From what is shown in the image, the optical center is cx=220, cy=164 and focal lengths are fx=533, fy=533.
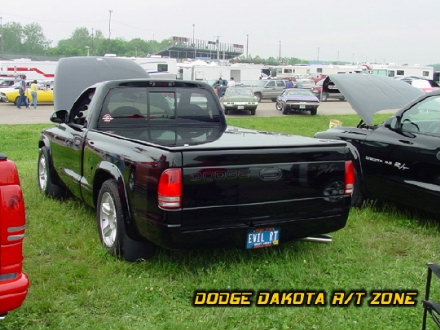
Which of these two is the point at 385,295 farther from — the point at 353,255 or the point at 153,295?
the point at 153,295

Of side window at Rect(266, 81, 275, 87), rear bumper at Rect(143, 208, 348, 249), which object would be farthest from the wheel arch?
side window at Rect(266, 81, 275, 87)

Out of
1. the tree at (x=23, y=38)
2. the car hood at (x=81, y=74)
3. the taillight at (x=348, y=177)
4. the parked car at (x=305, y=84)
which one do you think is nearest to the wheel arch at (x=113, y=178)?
the taillight at (x=348, y=177)

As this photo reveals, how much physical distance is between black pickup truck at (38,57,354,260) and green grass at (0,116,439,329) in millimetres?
303

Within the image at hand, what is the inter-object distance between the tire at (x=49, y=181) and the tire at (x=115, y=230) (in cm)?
200

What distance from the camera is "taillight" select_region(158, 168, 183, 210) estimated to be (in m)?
4.02

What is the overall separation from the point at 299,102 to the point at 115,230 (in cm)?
2116

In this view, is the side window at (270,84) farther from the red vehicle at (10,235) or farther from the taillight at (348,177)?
the red vehicle at (10,235)

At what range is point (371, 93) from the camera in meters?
7.02

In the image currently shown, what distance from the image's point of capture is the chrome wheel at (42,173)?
7.22 metres

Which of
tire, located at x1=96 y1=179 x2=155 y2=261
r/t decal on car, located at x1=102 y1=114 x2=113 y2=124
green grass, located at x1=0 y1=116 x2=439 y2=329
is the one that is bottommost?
green grass, located at x1=0 y1=116 x2=439 y2=329

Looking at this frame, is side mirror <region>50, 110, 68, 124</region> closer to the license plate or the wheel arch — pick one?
the wheel arch

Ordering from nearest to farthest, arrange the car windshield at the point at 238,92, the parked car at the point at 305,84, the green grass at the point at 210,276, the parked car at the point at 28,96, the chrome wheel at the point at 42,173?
the green grass at the point at 210,276 → the chrome wheel at the point at 42,173 → the car windshield at the point at 238,92 → the parked car at the point at 28,96 → the parked car at the point at 305,84

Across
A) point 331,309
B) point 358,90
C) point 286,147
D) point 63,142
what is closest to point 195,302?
point 331,309

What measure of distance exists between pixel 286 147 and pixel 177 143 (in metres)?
1.13
